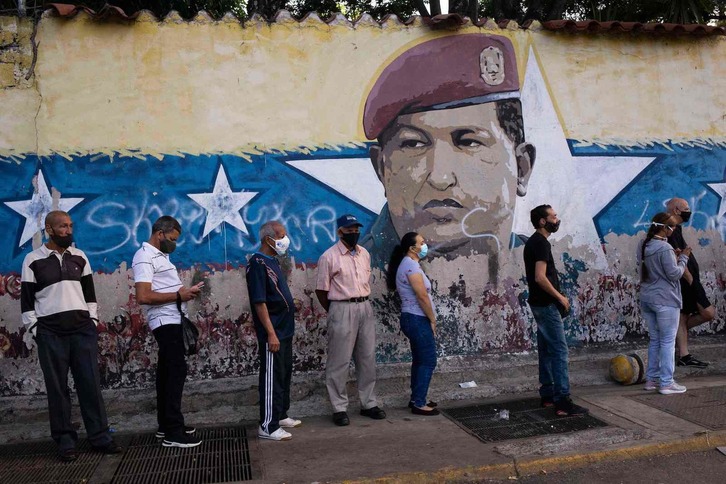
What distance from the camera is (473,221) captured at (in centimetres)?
751

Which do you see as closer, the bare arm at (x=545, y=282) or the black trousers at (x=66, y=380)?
the black trousers at (x=66, y=380)

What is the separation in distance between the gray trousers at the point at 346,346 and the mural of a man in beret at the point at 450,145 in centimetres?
97

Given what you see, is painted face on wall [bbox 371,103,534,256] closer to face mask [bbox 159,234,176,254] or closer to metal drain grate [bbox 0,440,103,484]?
face mask [bbox 159,234,176,254]

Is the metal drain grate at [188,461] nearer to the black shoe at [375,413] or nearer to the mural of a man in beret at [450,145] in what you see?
the black shoe at [375,413]

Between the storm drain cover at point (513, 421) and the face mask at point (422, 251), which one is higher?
the face mask at point (422, 251)

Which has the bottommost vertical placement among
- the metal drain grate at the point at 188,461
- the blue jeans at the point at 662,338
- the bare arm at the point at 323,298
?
the metal drain grate at the point at 188,461

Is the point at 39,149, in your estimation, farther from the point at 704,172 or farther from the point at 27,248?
the point at 704,172

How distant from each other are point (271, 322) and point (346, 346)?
0.79m

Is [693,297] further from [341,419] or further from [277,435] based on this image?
[277,435]

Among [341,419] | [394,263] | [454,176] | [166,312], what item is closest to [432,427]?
[341,419]

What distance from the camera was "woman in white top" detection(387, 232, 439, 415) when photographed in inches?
259

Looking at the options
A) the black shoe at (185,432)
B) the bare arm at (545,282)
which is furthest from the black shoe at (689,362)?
the black shoe at (185,432)

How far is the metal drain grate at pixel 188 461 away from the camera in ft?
17.2

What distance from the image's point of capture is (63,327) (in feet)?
18.3
